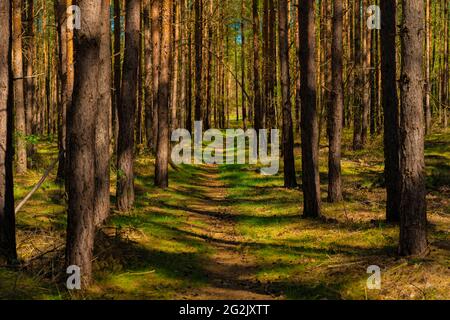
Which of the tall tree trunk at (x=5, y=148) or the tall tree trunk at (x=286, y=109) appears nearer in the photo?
the tall tree trunk at (x=5, y=148)

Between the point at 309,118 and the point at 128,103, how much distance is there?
4.97m

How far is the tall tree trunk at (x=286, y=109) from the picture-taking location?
17638 millimetres

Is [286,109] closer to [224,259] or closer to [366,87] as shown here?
[224,259]

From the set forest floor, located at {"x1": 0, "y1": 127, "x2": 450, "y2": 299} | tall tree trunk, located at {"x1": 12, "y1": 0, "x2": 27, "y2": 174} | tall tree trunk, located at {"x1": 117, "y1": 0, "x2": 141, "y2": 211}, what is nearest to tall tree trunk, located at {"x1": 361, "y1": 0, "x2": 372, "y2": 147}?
forest floor, located at {"x1": 0, "y1": 127, "x2": 450, "y2": 299}

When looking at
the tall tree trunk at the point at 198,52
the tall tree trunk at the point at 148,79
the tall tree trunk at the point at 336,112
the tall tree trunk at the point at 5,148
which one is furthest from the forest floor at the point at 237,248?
the tall tree trunk at the point at 198,52

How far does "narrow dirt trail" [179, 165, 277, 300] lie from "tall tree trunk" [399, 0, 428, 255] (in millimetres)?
2784

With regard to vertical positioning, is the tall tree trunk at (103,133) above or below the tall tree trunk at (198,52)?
below

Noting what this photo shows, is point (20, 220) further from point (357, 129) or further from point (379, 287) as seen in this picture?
point (357, 129)

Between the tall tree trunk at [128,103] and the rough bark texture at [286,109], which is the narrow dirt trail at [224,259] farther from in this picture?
the rough bark texture at [286,109]

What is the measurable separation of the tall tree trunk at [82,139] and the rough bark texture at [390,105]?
679 cm

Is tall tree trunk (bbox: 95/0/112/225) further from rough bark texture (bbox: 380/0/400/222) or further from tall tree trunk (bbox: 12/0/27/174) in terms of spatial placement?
tall tree trunk (bbox: 12/0/27/174)

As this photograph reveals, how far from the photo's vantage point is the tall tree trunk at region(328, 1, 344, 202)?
1401 cm

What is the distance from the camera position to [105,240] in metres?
9.34
